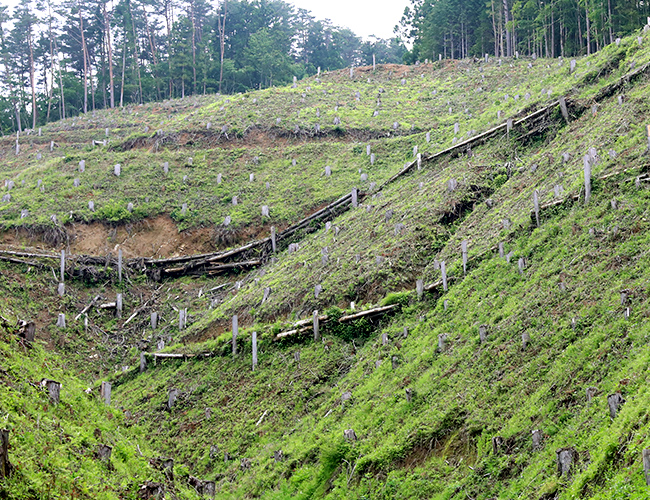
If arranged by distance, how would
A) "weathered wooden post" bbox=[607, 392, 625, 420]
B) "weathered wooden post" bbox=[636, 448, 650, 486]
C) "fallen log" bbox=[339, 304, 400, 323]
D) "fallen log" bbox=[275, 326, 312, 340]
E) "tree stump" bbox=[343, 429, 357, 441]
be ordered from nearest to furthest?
"weathered wooden post" bbox=[636, 448, 650, 486] < "weathered wooden post" bbox=[607, 392, 625, 420] < "tree stump" bbox=[343, 429, 357, 441] < "fallen log" bbox=[339, 304, 400, 323] < "fallen log" bbox=[275, 326, 312, 340]

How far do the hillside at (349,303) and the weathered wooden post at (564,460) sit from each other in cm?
5

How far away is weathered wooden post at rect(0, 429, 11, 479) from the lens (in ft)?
27.9

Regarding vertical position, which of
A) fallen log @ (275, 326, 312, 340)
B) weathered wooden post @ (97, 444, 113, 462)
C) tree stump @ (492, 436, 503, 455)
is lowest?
tree stump @ (492, 436, 503, 455)

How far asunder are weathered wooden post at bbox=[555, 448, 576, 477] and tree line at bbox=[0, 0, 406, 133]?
56.1 metres

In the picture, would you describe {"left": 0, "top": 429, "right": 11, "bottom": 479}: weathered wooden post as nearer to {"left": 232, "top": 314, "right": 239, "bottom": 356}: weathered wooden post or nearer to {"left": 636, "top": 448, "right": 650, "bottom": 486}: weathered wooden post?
{"left": 636, "top": 448, "right": 650, "bottom": 486}: weathered wooden post

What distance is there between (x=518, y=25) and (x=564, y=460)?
49.9 metres

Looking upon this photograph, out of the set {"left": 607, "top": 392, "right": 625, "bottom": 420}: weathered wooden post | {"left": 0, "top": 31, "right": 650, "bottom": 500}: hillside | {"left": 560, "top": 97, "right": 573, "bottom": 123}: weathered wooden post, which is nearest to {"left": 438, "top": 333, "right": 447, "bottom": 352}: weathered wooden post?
{"left": 0, "top": 31, "right": 650, "bottom": 500}: hillside

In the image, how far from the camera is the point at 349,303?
21859 mm

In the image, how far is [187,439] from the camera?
65.6ft

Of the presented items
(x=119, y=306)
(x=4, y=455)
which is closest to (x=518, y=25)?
(x=119, y=306)

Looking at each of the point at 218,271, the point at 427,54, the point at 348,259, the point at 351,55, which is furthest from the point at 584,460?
the point at 351,55

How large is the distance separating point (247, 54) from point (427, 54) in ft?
52.8

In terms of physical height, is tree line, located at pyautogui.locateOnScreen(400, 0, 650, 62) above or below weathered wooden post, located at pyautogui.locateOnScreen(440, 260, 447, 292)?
above

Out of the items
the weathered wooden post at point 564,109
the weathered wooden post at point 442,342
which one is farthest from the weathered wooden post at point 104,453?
the weathered wooden post at point 564,109
